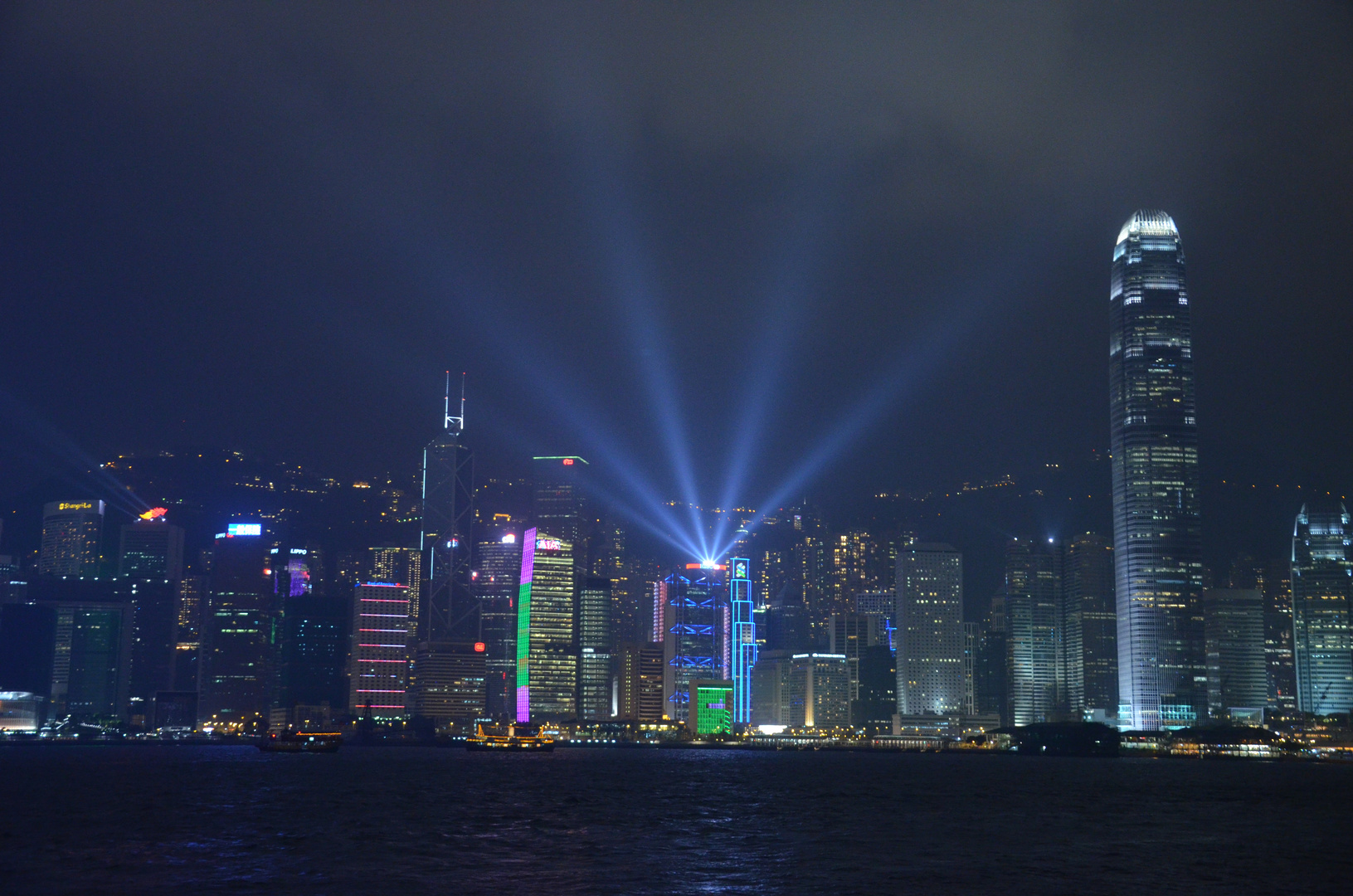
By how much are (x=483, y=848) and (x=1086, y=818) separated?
2109 inches

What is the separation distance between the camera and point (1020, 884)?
64812 millimetres

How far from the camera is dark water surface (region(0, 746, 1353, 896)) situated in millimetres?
65000

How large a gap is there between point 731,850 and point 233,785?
80.2 metres

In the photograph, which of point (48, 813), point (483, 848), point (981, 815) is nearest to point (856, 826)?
point (981, 815)

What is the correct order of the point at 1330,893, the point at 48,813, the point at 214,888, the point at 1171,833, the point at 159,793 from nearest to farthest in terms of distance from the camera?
the point at 214,888, the point at 1330,893, the point at 1171,833, the point at 48,813, the point at 159,793

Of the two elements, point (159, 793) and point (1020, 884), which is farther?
point (159, 793)

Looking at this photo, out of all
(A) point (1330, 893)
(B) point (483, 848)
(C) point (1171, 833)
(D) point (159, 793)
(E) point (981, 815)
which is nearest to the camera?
(A) point (1330, 893)

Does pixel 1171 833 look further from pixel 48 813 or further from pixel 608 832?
pixel 48 813

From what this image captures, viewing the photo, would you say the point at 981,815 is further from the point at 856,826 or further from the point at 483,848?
the point at 483,848

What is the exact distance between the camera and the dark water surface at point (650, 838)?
213 ft

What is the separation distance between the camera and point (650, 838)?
281 ft

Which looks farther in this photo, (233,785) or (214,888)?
(233,785)

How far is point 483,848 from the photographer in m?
77.8

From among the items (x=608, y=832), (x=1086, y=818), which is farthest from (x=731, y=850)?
(x=1086, y=818)
